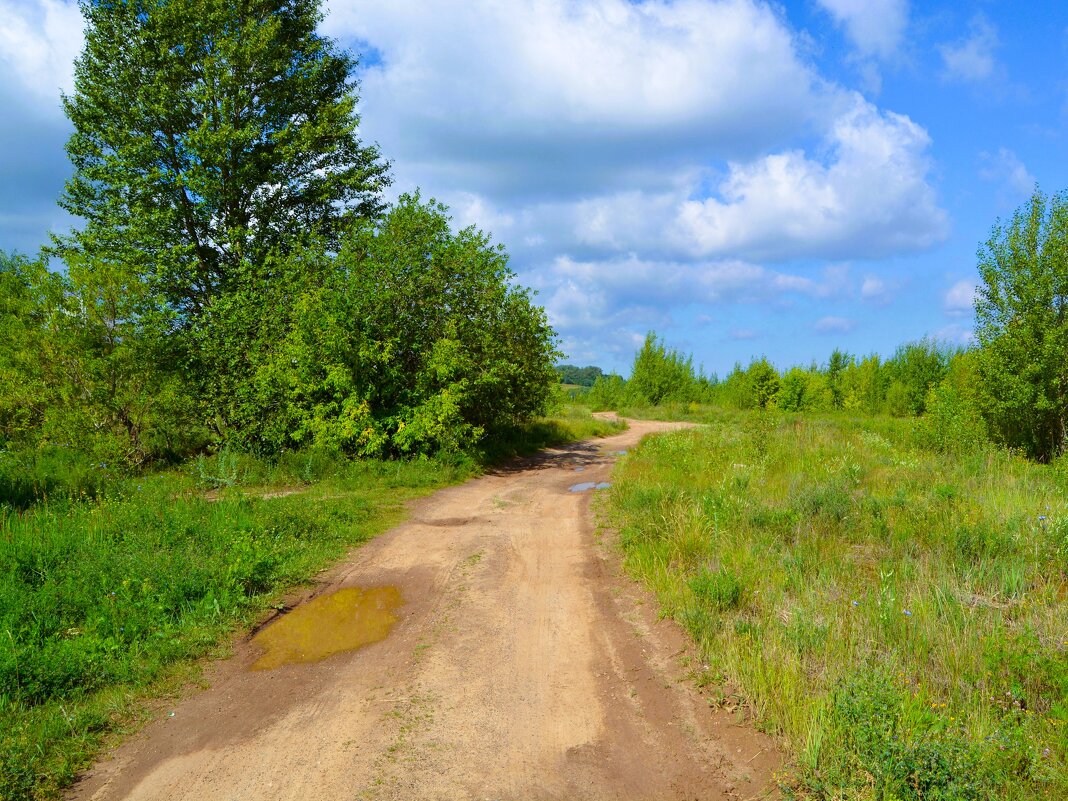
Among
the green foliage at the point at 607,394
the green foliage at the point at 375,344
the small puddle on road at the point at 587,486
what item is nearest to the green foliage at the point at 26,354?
the green foliage at the point at 375,344

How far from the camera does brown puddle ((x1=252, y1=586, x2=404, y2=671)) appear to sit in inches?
229

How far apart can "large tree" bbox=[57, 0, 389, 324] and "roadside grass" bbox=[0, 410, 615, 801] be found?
7.56 meters

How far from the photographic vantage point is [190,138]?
55.0ft

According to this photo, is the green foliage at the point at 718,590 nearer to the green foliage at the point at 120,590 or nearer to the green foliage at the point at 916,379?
the green foliage at the point at 120,590

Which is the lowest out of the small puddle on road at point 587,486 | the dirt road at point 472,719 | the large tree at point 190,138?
the dirt road at point 472,719

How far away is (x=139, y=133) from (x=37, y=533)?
14.4 metres

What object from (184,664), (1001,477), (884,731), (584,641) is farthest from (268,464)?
(1001,477)

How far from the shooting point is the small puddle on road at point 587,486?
1334 centimetres

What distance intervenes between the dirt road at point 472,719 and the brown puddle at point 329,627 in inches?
5.4

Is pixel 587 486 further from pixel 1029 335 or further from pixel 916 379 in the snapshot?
pixel 916 379

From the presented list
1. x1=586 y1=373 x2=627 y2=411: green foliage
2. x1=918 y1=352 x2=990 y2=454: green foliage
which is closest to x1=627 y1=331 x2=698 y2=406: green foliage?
x1=586 y1=373 x2=627 y2=411: green foliage

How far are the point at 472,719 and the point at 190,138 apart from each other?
1741cm

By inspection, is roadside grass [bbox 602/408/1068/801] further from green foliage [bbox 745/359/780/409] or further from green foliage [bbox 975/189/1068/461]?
green foliage [bbox 745/359/780/409]

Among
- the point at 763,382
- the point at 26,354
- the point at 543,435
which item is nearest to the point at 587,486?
the point at 543,435
